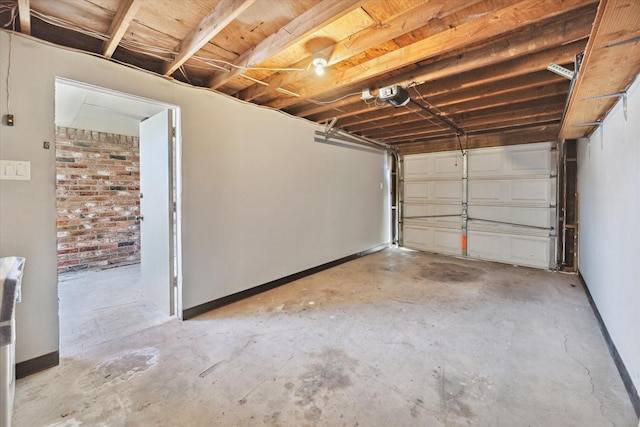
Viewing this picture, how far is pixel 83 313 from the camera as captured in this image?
114 inches

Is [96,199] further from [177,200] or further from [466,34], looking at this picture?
[466,34]

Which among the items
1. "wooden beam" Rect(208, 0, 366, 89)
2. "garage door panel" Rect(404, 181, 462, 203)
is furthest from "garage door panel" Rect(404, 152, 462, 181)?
"wooden beam" Rect(208, 0, 366, 89)

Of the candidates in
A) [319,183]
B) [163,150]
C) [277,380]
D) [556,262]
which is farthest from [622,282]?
[163,150]

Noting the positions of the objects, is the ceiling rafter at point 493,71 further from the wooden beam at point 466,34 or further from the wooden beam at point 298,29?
the wooden beam at point 298,29

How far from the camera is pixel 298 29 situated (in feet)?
6.13

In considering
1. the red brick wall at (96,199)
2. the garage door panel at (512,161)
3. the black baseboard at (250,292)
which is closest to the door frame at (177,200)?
the black baseboard at (250,292)

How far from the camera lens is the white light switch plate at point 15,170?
1.82 metres

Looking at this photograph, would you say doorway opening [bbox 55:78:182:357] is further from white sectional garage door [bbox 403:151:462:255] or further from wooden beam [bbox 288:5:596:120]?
white sectional garage door [bbox 403:151:462:255]

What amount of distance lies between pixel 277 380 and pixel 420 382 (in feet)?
3.15

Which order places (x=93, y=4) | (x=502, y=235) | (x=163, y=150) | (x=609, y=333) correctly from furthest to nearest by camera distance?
(x=502, y=235)
(x=163, y=150)
(x=609, y=333)
(x=93, y=4)

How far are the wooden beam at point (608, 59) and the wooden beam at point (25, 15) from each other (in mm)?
2967

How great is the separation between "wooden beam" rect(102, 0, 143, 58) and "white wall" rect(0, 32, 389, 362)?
7.6 inches

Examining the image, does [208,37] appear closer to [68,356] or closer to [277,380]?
[277,380]

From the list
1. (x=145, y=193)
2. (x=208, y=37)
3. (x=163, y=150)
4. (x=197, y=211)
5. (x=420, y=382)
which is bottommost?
(x=420, y=382)
